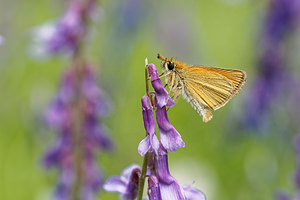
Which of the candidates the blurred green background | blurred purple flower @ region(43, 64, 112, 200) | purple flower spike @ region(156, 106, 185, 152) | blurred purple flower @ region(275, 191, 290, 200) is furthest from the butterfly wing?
the blurred green background

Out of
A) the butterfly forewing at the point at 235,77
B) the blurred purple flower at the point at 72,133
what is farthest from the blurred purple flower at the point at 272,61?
the butterfly forewing at the point at 235,77

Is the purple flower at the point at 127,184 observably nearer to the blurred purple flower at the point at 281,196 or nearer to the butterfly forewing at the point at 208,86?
the butterfly forewing at the point at 208,86

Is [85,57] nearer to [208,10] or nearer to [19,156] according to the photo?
[19,156]

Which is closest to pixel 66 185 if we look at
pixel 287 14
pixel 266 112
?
pixel 266 112

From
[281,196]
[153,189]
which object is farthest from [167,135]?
[281,196]

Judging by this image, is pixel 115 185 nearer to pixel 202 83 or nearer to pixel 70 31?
pixel 202 83
